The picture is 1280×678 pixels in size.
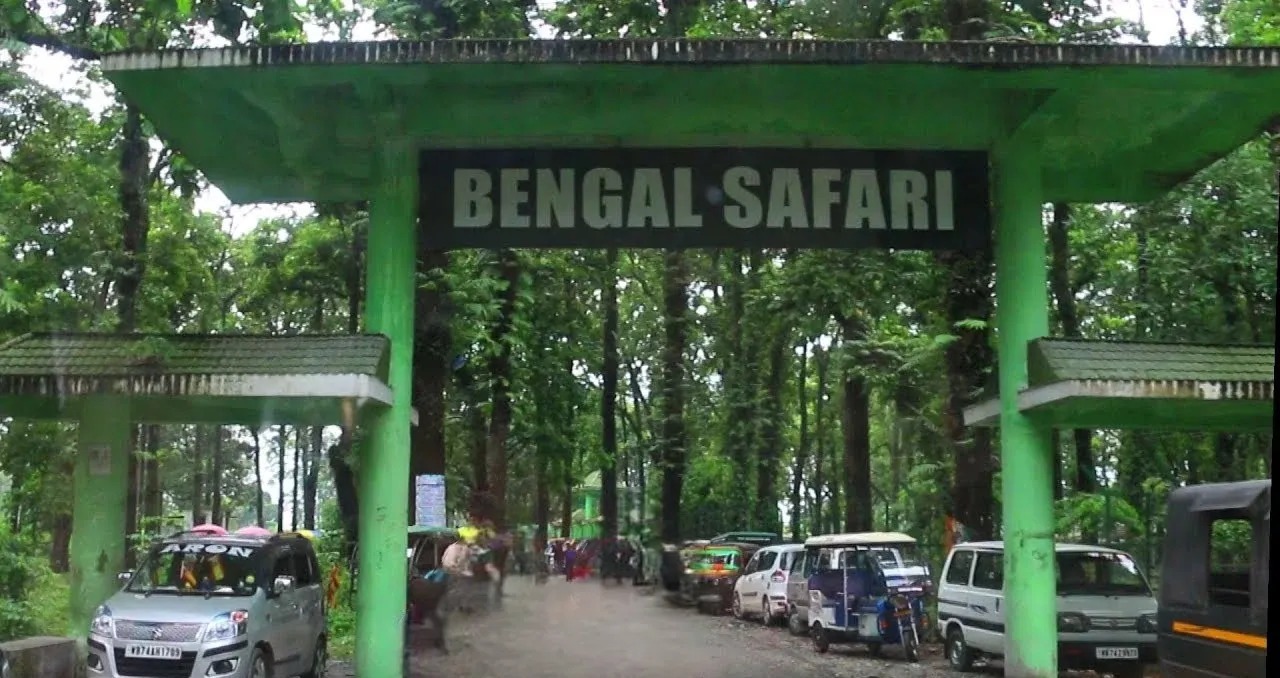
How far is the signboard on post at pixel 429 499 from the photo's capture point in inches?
594

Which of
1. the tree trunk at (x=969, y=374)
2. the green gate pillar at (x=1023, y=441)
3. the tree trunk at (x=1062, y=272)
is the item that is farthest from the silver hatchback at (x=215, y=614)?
the tree trunk at (x=1062, y=272)

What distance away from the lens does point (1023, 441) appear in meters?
10.2

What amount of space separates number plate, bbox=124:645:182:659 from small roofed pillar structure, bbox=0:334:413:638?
121 cm

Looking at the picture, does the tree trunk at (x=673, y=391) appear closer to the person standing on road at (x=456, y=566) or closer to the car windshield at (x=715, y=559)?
the car windshield at (x=715, y=559)

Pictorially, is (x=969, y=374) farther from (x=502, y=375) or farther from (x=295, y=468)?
(x=295, y=468)

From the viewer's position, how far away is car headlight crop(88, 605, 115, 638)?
10.0 metres

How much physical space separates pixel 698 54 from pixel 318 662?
24.7ft

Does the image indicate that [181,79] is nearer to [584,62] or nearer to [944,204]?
[584,62]

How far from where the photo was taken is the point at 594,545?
39156 mm

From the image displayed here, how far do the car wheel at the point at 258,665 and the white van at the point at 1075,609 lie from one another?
24.0 ft

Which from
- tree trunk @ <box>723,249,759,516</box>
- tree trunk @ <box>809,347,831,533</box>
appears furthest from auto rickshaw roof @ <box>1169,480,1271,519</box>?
tree trunk @ <box>809,347,831,533</box>

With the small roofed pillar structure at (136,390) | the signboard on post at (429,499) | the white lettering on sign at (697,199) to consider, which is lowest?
the signboard on post at (429,499)

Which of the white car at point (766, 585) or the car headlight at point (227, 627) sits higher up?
the car headlight at point (227, 627)

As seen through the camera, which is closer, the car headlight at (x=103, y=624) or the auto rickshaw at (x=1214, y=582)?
the auto rickshaw at (x=1214, y=582)
